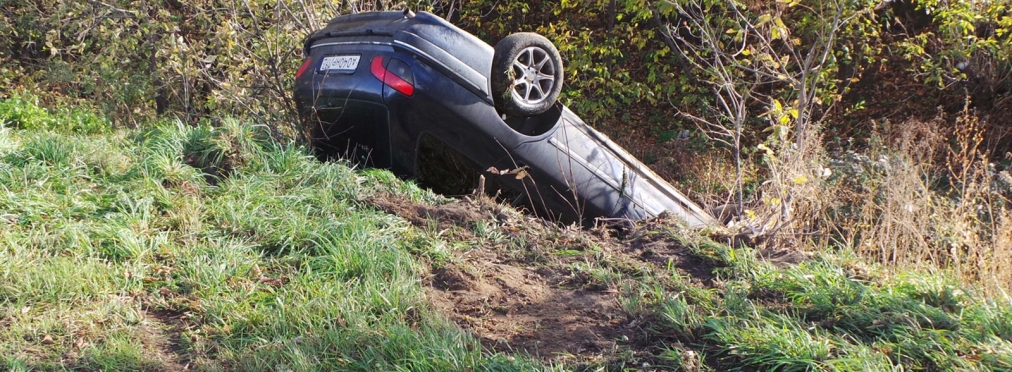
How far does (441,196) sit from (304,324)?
73.6 inches

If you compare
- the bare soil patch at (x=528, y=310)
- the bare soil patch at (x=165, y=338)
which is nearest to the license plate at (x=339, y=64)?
the bare soil patch at (x=528, y=310)

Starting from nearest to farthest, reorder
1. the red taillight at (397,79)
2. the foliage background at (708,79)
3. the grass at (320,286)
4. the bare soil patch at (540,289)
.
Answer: the grass at (320,286)
the bare soil patch at (540,289)
the red taillight at (397,79)
the foliage background at (708,79)

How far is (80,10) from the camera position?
7.16m

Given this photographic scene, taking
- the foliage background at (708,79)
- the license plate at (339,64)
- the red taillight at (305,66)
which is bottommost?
the foliage background at (708,79)

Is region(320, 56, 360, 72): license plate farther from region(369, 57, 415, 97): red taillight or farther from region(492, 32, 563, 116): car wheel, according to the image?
region(492, 32, 563, 116): car wheel

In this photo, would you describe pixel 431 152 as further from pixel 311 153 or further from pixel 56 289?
pixel 56 289

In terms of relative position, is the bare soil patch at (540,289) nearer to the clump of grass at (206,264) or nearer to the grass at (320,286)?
the grass at (320,286)

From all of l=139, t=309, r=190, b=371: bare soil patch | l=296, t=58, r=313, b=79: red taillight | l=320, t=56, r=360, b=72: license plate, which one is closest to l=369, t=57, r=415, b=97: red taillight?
l=320, t=56, r=360, b=72: license plate

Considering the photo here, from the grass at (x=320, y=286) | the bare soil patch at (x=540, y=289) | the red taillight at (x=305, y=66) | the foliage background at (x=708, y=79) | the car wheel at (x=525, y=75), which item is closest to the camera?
the grass at (x=320, y=286)

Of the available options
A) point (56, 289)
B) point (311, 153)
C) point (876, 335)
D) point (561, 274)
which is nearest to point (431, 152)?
point (311, 153)

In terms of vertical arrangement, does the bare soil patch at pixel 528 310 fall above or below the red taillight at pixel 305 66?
below

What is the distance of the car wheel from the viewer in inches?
195

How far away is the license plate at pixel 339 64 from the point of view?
4.98 meters

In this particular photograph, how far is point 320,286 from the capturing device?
11.5 ft
